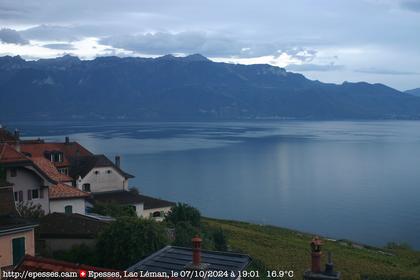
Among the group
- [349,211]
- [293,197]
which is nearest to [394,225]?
[349,211]

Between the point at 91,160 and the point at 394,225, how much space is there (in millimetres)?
29957

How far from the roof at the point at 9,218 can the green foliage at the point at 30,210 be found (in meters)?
4.55

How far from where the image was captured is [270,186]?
7581 centimetres

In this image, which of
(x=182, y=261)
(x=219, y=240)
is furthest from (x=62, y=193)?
(x=182, y=261)

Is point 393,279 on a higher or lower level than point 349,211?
higher

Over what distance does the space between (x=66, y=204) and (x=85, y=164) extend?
44.3 feet

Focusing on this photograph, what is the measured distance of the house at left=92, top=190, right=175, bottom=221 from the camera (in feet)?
120

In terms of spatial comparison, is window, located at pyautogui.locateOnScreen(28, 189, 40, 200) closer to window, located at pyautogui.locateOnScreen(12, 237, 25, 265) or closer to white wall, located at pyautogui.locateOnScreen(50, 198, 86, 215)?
white wall, located at pyautogui.locateOnScreen(50, 198, 86, 215)

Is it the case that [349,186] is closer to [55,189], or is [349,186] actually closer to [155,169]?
[155,169]

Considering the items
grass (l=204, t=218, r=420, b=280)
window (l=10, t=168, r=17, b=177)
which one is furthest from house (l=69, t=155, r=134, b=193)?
window (l=10, t=168, r=17, b=177)

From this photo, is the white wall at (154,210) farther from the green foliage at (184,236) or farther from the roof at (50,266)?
the roof at (50,266)

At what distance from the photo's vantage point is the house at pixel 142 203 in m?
36.5

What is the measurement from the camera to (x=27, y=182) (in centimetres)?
2559

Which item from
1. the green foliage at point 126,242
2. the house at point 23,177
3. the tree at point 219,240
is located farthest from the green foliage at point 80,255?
the tree at point 219,240
